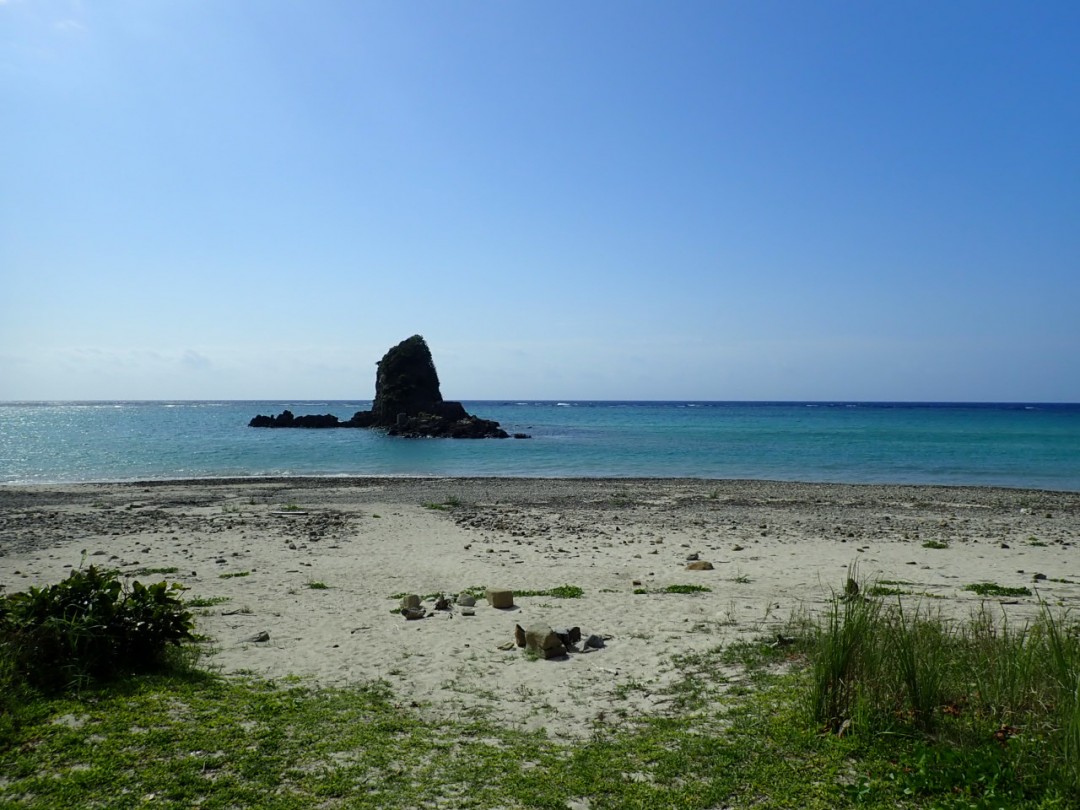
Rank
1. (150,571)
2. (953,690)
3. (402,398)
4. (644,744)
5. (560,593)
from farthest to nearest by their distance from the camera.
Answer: (402,398) < (150,571) < (560,593) < (953,690) < (644,744)

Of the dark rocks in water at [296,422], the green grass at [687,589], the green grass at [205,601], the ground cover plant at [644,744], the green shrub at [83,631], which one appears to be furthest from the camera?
the dark rocks in water at [296,422]

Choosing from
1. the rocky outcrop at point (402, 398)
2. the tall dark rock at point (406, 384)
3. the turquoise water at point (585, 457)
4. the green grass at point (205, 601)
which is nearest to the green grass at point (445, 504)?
the green grass at point (205, 601)

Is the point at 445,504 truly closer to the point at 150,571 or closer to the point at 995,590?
the point at 150,571

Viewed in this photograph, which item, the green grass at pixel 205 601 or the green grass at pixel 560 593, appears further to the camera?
the green grass at pixel 560 593

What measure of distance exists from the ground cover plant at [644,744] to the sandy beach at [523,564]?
711 mm

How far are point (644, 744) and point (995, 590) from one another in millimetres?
9649

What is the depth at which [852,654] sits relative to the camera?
622 centimetres

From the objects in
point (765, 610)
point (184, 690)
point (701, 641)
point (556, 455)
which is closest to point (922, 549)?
point (765, 610)

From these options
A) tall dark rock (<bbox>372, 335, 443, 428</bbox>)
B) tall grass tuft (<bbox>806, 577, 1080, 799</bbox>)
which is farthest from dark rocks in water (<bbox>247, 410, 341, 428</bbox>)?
tall grass tuft (<bbox>806, 577, 1080, 799</bbox>)

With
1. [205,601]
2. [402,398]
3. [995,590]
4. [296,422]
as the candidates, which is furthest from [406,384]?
[995,590]

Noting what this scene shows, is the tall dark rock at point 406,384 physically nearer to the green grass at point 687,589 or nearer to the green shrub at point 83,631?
the green grass at point 687,589

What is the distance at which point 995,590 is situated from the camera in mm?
12219

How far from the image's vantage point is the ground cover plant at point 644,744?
16.4 ft

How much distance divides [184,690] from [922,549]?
16533 mm
